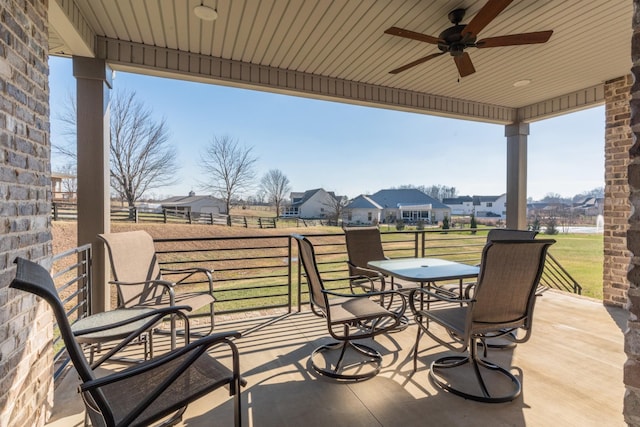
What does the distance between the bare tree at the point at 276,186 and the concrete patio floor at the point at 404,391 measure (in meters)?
11.6

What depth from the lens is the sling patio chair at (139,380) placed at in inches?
41.2

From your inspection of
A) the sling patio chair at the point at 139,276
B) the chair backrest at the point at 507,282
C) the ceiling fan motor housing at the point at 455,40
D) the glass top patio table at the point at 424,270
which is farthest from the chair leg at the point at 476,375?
the ceiling fan motor housing at the point at 455,40

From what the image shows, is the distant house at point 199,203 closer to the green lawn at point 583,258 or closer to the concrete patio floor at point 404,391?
the concrete patio floor at point 404,391

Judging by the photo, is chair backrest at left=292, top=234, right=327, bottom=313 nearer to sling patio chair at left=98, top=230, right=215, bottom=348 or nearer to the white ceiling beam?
sling patio chair at left=98, top=230, right=215, bottom=348

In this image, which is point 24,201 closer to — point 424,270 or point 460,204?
point 424,270

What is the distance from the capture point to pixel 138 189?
10953 millimetres

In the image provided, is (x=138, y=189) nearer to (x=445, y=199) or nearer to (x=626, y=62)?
(x=626, y=62)

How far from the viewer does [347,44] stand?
10.3 feet

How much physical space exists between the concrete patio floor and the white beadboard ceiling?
2810mm

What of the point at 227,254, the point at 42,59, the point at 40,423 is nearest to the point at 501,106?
the point at 42,59

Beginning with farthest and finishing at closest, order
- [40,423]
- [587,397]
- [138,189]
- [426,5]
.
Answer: [138,189]
[426,5]
[587,397]
[40,423]

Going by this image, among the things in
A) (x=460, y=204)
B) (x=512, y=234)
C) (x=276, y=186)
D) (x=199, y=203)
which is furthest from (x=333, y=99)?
(x=460, y=204)

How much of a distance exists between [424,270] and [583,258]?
9155 mm

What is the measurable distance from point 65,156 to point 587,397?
1086 centimetres
